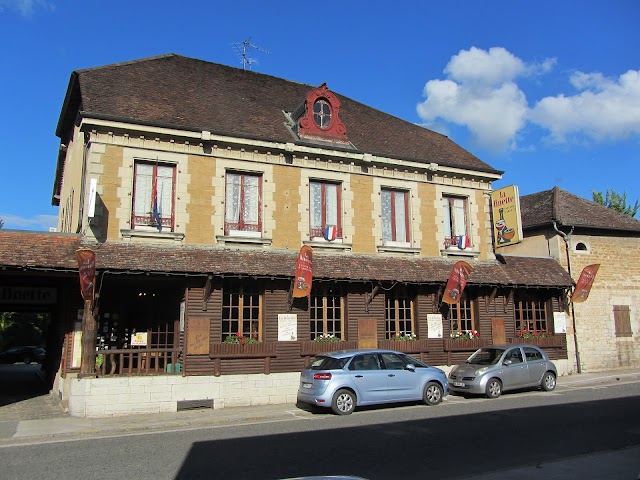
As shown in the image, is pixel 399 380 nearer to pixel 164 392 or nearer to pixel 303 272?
pixel 303 272

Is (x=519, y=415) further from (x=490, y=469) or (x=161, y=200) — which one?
(x=161, y=200)

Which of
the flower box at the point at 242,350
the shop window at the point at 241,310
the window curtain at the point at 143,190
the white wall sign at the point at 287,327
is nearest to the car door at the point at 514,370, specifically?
the white wall sign at the point at 287,327

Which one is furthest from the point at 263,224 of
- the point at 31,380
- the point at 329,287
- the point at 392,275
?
the point at 31,380

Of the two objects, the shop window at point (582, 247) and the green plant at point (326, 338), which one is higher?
the shop window at point (582, 247)

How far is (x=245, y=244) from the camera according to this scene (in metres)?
15.5

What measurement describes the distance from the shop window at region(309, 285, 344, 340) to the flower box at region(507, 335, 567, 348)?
21.7ft

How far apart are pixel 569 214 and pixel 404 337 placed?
31.9 feet

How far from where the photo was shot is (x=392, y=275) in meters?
16.5

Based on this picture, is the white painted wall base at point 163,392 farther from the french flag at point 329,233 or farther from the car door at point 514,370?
the car door at point 514,370

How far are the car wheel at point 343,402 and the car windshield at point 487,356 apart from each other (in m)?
5.01

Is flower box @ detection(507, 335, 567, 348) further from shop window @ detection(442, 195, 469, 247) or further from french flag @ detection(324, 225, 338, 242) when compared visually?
french flag @ detection(324, 225, 338, 242)

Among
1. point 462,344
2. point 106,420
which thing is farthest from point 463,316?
point 106,420

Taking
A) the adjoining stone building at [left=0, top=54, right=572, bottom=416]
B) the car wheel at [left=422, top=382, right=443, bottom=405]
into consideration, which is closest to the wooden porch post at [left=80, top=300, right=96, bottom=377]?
the adjoining stone building at [left=0, top=54, right=572, bottom=416]

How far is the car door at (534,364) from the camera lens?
1561cm
